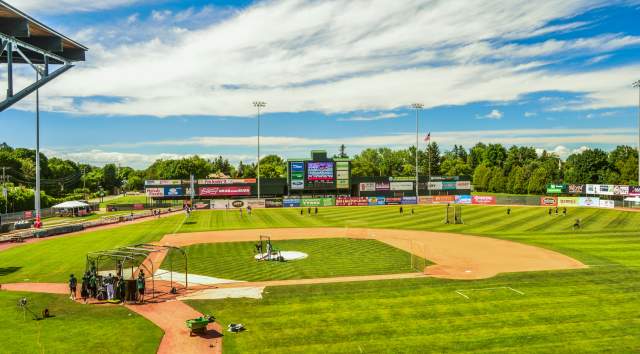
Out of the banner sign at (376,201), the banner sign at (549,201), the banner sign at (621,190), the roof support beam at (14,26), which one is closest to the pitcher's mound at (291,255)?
the roof support beam at (14,26)

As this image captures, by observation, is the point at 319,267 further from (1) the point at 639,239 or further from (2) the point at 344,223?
(1) the point at 639,239

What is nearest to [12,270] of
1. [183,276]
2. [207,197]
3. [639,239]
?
[183,276]

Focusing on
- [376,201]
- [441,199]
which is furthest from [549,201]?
[376,201]

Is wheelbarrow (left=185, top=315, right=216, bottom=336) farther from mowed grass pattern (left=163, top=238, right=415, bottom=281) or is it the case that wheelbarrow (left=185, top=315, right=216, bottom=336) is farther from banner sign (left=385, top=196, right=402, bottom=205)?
banner sign (left=385, top=196, right=402, bottom=205)

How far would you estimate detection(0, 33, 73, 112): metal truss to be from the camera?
49.9ft

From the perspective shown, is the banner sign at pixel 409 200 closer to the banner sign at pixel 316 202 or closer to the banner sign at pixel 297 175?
the banner sign at pixel 316 202

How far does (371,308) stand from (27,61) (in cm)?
1896

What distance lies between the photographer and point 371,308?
21.2 metres

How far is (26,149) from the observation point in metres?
156

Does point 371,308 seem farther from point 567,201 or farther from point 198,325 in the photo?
point 567,201

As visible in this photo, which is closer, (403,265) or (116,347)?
(116,347)

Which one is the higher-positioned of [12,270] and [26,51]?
[26,51]

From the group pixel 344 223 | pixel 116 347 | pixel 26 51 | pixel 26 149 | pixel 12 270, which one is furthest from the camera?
pixel 26 149

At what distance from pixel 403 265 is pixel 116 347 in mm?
20459
